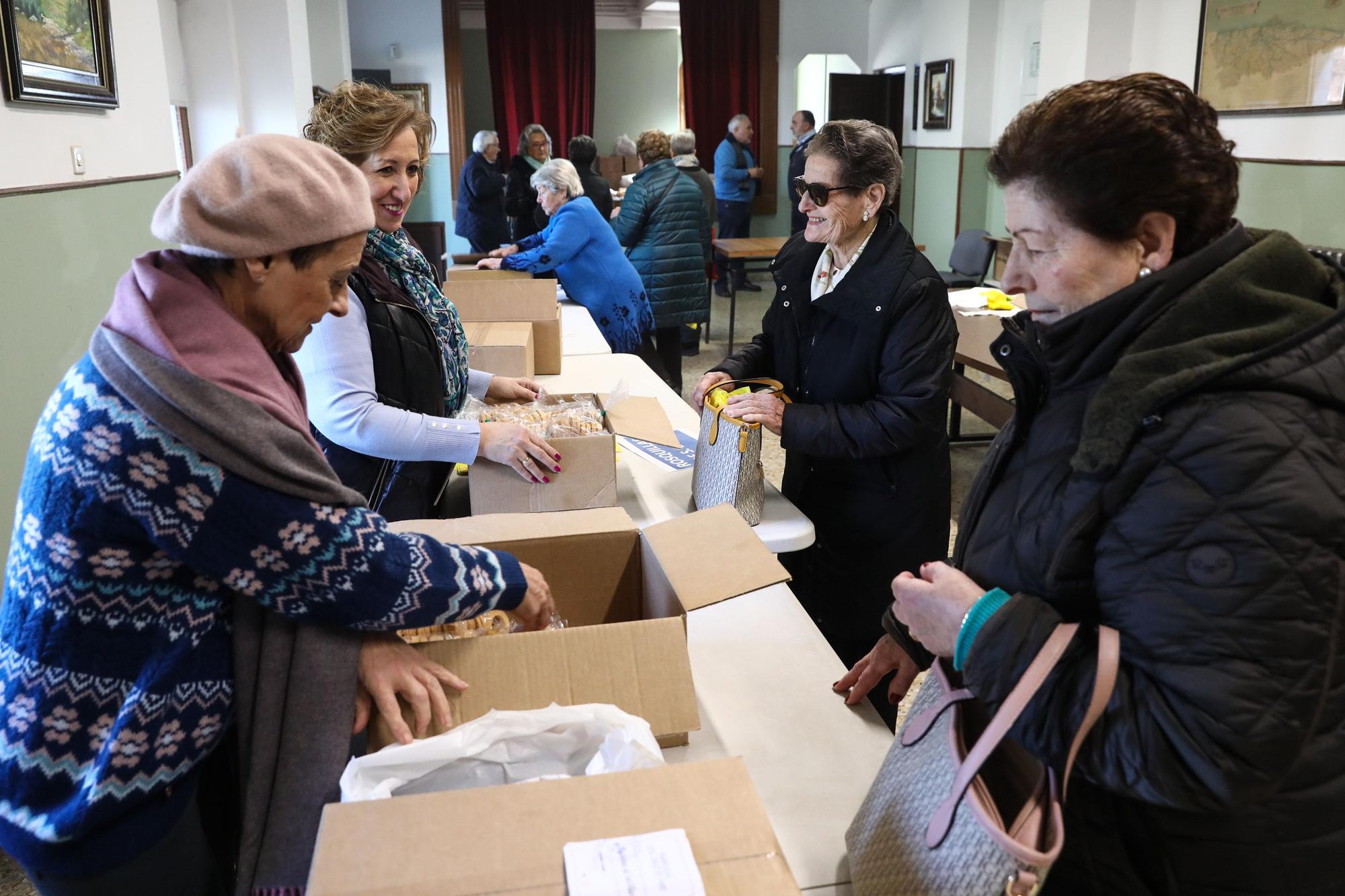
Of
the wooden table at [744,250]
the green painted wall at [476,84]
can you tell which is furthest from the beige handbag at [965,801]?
the green painted wall at [476,84]

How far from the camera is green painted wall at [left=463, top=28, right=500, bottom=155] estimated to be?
36.6 ft

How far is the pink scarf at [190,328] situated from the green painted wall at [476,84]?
421 inches

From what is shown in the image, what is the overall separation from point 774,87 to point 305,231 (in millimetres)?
10533

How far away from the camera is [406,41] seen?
33.2ft

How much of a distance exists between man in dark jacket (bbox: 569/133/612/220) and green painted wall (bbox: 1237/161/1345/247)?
12.5 feet

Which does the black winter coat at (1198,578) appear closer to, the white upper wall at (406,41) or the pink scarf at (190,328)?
the pink scarf at (190,328)

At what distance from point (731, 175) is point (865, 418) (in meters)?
8.48

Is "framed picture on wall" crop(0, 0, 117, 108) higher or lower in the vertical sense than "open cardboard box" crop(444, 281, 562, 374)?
higher

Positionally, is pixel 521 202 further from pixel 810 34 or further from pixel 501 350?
pixel 810 34

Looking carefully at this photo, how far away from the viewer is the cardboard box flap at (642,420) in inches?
91.5

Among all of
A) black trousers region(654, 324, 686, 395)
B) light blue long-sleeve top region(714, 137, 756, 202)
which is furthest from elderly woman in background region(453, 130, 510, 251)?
black trousers region(654, 324, 686, 395)

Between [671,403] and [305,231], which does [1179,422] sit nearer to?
[305,231]

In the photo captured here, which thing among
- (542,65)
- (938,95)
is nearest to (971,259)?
(938,95)

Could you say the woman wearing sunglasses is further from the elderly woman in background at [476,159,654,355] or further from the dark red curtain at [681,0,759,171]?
the dark red curtain at [681,0,759,171]
